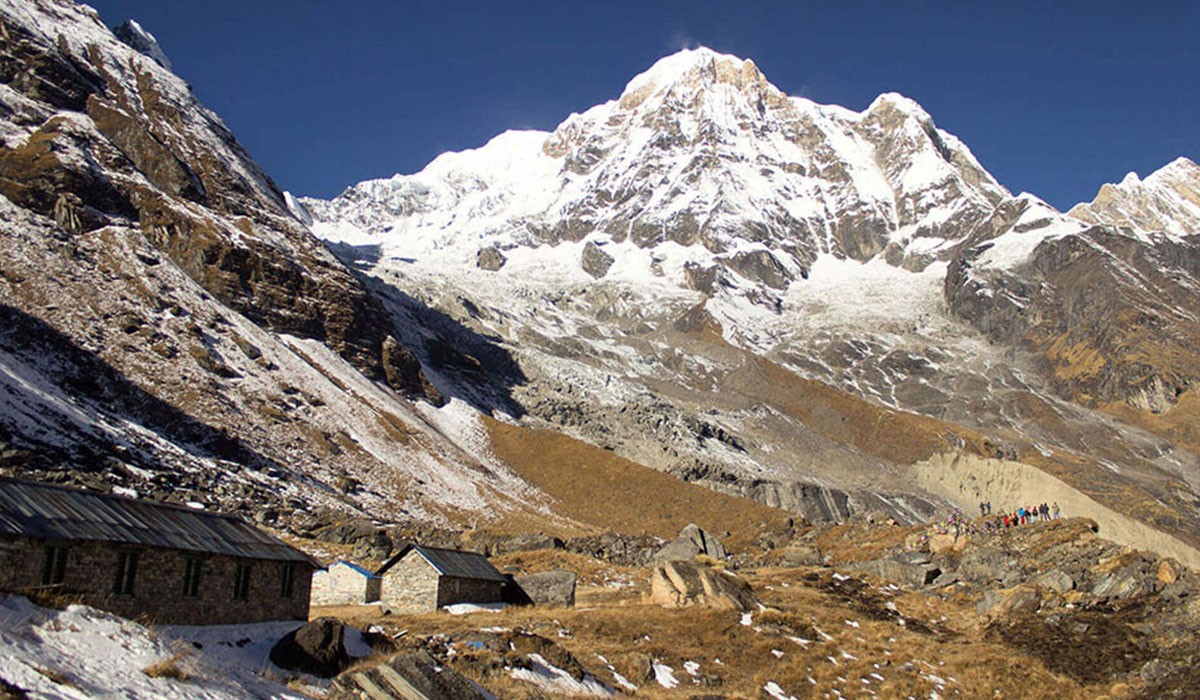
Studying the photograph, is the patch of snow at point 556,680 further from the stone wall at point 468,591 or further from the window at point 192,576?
the stone wall at point 468,591

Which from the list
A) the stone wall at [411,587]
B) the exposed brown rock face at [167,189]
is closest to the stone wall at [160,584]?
the stone wall at [411,587]

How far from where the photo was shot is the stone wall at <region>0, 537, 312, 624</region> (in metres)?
17.6

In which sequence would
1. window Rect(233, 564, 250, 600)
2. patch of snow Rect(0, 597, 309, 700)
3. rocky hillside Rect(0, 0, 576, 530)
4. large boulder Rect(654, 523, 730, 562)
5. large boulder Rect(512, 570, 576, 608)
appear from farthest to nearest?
rocky hillside Rect(0, 0, 576, 530) < large boulder Rect(654, 523, 730, 562) < large boulder Rect(512, 570, 576, 608) < window Rect(233, 564, 250, 600) < patch of snow Rect(0, 597, 309, 700)

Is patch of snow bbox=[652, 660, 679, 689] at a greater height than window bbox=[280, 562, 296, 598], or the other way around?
window bbox=[280, 562, 296, 598]

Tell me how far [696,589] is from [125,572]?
25.6 m

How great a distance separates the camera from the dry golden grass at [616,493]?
9606 cm

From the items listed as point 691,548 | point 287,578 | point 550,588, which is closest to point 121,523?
point 287,578

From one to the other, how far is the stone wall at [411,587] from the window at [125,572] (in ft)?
58.9

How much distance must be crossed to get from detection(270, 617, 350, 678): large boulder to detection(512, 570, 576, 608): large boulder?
817 inches

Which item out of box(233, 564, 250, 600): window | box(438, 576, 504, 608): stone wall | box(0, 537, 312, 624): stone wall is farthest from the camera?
box(438, 576, 504, 608): stone wall

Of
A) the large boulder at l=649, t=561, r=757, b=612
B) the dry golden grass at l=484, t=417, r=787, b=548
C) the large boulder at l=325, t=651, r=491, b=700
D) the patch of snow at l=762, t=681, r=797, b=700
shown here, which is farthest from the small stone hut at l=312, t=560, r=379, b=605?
the dry golden grass at l=484, t=417, r=787, b=548

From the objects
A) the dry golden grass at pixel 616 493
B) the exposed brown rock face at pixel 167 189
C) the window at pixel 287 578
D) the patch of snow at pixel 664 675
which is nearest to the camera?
the window at pixel 287 578

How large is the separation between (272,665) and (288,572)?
19.2 feet

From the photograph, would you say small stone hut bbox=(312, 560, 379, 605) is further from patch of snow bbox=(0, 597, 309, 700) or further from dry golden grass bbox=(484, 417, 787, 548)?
dry golden grass bbox=(484, 417, 787, 548)
